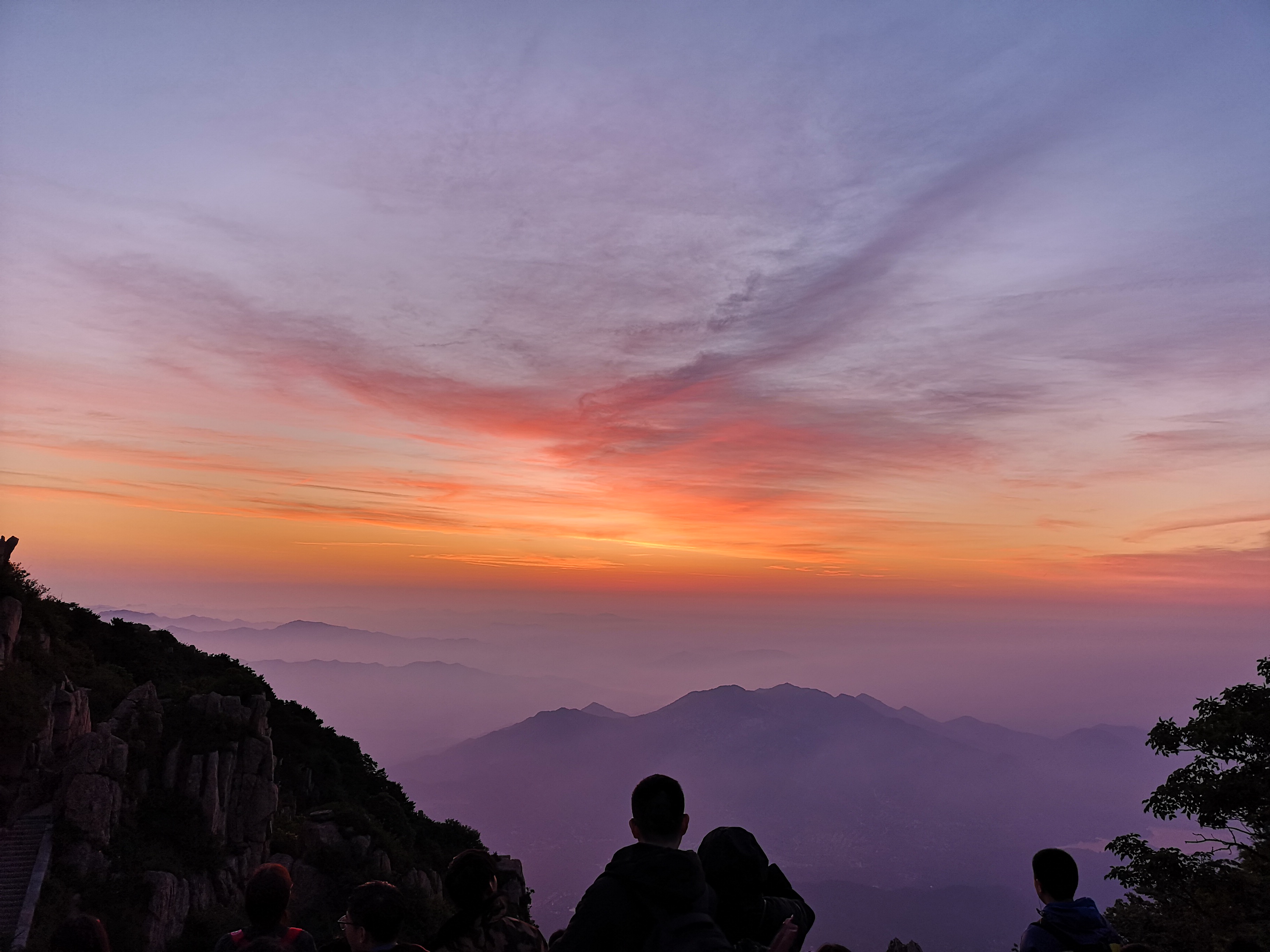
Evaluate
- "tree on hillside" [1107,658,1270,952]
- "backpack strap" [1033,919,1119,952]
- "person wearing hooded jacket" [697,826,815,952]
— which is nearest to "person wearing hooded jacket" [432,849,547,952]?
"person wearing hooded jacket" [697,826,815,952]

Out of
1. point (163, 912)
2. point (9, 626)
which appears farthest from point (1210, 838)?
point (9, 626)

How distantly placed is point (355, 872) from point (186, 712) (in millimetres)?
11562

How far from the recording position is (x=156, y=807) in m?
28.3

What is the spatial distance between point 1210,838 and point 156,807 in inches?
1611

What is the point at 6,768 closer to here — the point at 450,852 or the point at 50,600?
the point at 50,600

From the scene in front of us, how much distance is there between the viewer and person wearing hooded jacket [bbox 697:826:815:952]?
479 cm

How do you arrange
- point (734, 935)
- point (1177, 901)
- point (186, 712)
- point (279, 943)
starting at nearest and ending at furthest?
point (734, 935) → point (279, 943) → point (1177, 901) → point (186, 712)

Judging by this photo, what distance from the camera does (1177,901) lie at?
22.5m

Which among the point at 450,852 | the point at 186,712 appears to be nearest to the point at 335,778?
the point at 450,852

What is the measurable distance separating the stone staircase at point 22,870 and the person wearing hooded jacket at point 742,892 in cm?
2661

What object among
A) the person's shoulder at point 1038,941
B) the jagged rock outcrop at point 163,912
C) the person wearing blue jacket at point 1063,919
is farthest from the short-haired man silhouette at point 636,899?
the jagged rock outcrop at point 163,912

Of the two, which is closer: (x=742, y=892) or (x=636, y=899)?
(x=636, y=899)

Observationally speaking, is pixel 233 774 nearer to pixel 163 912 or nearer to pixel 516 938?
pixel 163 912

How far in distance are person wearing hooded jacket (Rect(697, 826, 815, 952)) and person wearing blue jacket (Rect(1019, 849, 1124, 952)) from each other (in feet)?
8.78
